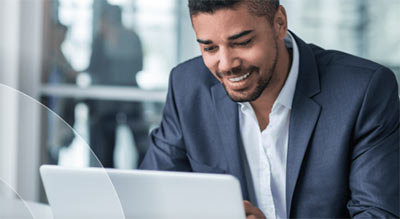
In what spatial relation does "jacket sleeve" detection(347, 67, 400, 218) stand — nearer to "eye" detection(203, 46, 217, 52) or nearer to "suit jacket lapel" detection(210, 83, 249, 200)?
"suit jacket lapel" detection(210, 83, 249, 200)

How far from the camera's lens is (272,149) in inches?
52.6

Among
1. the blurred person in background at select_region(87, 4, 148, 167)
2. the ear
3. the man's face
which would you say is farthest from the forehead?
the blurred person in background at select_region(87, 4, 148, 167)

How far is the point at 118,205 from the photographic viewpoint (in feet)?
2.84

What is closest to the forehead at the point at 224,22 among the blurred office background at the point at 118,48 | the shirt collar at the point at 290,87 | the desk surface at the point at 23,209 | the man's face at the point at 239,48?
the man's face at the point at 239,48

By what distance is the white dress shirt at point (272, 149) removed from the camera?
131 cm

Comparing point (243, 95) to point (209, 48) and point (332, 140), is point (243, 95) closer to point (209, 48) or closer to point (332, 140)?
point (209, 48)

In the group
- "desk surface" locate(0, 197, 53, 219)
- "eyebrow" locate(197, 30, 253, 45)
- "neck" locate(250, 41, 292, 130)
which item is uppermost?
"eyebrow" locate(197, 30, 253, 45)

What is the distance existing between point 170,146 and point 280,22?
475 millimetres

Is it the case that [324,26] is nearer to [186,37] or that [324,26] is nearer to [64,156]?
[186,37]

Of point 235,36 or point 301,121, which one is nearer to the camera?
point 235,36

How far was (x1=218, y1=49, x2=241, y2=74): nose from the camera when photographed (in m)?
1.14

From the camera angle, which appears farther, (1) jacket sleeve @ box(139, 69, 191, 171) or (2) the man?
(1) jacket sleeve @ box(139, 69, 191, 171)

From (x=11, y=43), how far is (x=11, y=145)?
2.25 meters

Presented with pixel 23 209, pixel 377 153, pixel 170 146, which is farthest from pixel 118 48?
pixel 23 209
